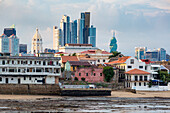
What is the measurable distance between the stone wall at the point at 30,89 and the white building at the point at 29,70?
196 inches

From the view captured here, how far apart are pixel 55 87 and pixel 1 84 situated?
1043 centimetres

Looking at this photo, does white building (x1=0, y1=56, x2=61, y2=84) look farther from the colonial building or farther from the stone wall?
the colonial building

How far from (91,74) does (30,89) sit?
19.7 m

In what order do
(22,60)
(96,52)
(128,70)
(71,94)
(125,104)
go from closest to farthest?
(125,104), (71,94), (22,60), (128,70), (96,52)

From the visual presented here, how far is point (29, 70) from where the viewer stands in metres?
87.9

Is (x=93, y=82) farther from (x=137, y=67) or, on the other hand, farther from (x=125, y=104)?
(x=125, y=104)

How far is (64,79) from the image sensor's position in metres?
94.6

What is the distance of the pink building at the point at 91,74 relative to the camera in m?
96.8

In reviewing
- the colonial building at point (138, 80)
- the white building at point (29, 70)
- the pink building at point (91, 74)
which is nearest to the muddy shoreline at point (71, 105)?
the white building at point (29, 70)

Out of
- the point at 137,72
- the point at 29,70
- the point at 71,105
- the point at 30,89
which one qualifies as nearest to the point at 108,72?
the point at 137,72

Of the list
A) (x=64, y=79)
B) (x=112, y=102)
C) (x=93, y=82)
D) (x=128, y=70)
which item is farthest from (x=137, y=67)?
(x=112, y=102)

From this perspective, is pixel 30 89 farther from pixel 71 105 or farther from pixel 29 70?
pixel 71 105

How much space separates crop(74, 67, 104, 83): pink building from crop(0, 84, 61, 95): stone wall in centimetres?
1488

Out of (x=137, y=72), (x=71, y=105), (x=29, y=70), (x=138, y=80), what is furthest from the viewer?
(x=137, y=72)
